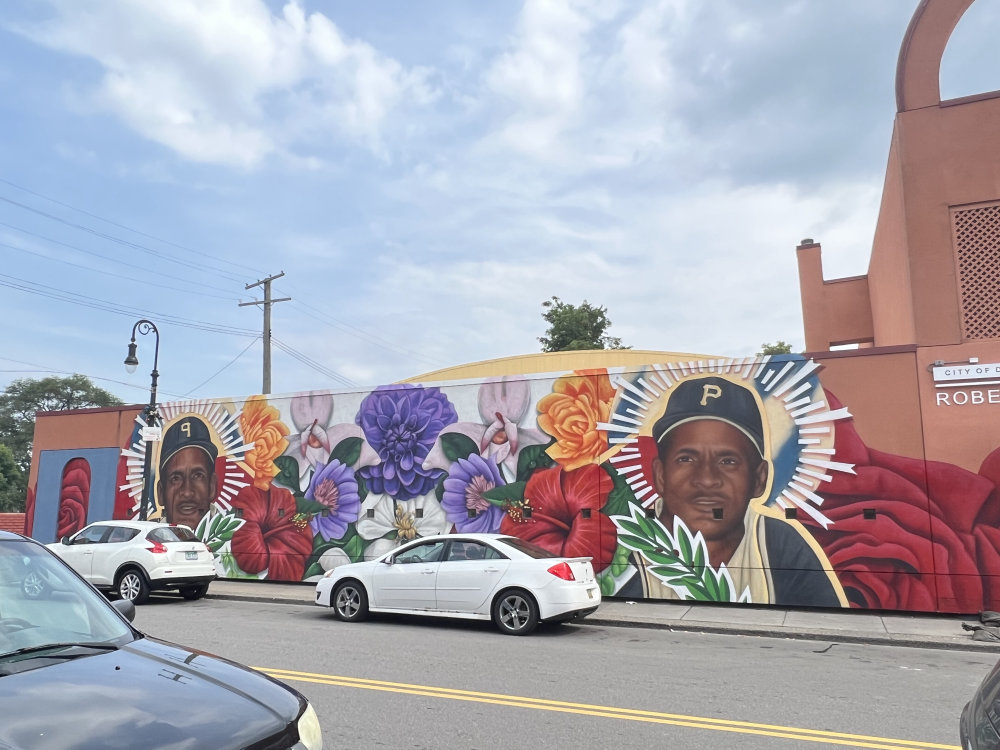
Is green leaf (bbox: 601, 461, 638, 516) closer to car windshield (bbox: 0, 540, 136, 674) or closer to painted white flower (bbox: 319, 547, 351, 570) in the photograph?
painted white flower (bbox: 319, 547, 351, 570)

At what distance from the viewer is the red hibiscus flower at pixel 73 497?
773 inches

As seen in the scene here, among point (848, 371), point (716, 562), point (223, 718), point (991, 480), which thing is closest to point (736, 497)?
point (716, 562)

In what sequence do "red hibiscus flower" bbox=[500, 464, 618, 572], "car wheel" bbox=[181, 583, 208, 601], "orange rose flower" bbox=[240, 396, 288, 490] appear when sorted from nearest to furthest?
"red hibiscus flower" bbox=[500, 464, 618, 572]
"car wheel" bbox=[181, 583, 208, 601]
"orange rose flower" bbox=[240, 396, 288, 490]

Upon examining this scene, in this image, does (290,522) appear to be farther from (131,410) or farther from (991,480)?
(991,480)

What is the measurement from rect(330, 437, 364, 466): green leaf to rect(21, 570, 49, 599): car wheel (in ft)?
41.1

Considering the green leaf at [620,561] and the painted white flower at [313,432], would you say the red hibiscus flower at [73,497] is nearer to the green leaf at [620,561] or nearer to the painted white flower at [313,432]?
the painted white flower at [313,432]

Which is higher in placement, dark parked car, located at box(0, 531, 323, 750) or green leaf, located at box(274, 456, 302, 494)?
green leaf, located at box(274, 456, 302, 494)

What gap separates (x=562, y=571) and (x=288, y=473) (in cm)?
900

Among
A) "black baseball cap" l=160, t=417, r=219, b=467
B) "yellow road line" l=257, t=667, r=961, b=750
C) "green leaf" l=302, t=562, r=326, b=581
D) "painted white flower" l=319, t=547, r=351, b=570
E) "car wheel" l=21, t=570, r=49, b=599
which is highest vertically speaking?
"black baseball cap" l=160, t=417, r=219, b=467

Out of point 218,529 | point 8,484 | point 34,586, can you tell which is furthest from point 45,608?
point 8,484

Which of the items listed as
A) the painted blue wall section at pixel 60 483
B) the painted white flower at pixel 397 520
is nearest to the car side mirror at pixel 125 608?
the painted white flower at pixel 397 520

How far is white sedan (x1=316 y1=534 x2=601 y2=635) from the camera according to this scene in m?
10.3

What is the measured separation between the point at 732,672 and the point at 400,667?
11.8 feet

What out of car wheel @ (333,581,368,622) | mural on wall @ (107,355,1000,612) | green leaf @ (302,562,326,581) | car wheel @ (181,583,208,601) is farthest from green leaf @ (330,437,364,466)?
car wheel @ (333,581,368,622)
